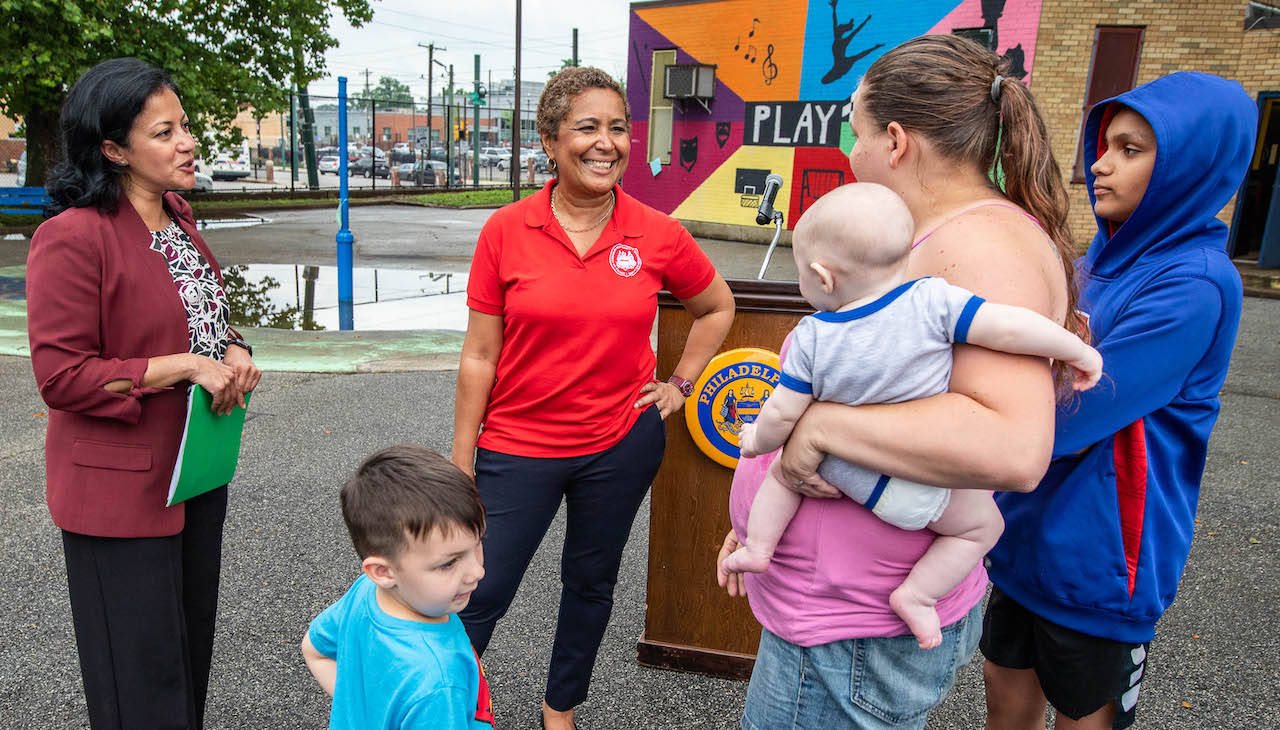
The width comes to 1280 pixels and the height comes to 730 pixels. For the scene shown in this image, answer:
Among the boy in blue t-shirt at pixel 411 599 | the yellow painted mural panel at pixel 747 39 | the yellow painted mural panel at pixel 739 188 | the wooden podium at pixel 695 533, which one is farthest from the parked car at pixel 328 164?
the boy in blue t-shirt at pixel 411 599

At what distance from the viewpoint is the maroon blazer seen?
6.09 feet

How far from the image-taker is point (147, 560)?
6.64ft

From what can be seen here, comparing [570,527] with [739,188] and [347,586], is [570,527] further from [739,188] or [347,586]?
[739,188]

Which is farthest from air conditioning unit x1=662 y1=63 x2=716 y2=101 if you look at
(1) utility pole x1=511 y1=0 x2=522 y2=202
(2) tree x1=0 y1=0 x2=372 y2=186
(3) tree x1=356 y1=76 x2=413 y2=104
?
(3) tree x1=356 y1=76 x2=413 y2=104

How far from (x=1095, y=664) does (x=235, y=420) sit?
2.06 meters

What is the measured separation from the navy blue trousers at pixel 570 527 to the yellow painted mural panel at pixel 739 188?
15.8 m

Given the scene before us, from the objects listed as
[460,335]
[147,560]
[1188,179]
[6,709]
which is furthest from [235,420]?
[460,335]

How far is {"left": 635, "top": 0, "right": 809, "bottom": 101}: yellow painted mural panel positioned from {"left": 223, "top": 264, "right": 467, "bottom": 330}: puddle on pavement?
28.1ft

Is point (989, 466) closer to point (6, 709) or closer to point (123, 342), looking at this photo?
point (123, 342)

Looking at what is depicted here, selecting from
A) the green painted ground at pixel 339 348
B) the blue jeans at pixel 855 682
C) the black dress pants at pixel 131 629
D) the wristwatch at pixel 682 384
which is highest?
the wristwatch at pixel 682 384

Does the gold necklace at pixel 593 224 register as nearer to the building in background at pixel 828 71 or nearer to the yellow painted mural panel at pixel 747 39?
the building in background at pixel 828 71

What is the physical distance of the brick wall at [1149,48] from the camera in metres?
12.9

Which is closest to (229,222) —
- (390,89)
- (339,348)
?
(339,348)

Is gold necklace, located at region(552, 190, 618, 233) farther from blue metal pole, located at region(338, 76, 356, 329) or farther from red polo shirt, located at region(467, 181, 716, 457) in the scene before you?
blue metal pole, located at region(338, 76, 356, 329)
